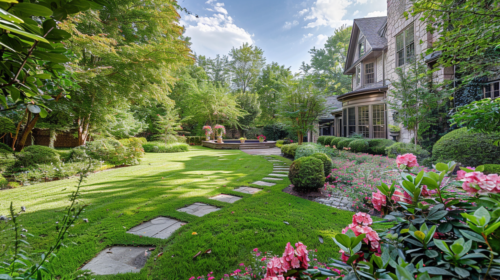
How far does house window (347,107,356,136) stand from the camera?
472 inches

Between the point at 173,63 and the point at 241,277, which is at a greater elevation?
the point at 173,63

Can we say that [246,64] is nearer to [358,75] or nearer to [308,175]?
[358,75]

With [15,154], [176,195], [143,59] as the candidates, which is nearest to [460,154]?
[176,195]

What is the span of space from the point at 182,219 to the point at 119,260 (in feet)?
3.29

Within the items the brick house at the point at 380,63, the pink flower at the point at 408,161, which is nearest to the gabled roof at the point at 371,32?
the brick house at the point at 380,63

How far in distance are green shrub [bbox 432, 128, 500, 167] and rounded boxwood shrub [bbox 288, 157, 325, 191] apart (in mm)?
3958

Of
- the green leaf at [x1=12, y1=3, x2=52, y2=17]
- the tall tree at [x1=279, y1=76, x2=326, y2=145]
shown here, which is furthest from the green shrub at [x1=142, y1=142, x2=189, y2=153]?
the green leaf at [x1=12, y1=3, x2=52, y2=17]

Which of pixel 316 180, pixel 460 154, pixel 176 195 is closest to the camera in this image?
pixel 176 195

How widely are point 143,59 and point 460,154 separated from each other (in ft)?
31.1

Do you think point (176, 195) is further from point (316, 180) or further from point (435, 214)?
point (435, 214)

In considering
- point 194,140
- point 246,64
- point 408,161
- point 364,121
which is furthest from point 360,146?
point 246,64

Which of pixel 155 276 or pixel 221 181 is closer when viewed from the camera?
pixel 155 276

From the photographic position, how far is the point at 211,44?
2786cm

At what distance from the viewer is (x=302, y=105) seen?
952 centimetres
